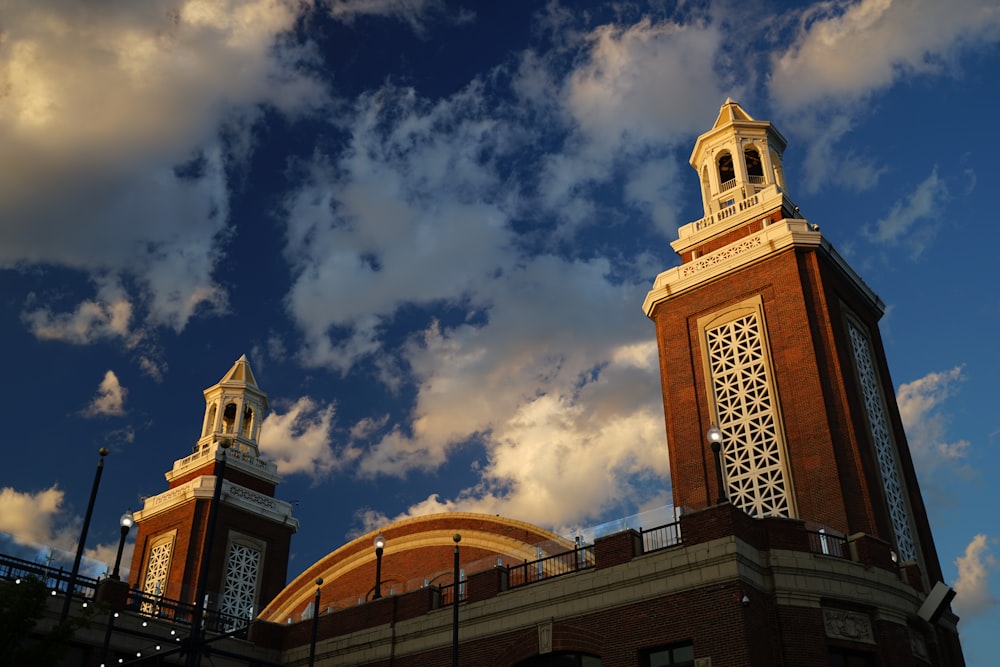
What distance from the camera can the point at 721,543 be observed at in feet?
89.6

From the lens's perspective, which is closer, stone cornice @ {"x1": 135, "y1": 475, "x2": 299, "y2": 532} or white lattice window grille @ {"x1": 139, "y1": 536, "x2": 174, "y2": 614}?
white lattice window grille @ {"x1": 139, "y1": 536, "x2": 174, "y2": 614}

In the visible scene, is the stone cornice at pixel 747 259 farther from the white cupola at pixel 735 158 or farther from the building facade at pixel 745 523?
the white cupola at pixel 735 158

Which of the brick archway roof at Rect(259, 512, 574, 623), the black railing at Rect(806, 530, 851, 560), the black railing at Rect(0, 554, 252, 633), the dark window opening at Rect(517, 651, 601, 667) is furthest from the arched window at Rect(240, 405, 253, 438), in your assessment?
the black railing at Rect(806, 530, 851, 560)

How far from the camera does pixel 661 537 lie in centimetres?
2944

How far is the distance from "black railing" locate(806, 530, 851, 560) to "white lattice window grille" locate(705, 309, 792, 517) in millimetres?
4816

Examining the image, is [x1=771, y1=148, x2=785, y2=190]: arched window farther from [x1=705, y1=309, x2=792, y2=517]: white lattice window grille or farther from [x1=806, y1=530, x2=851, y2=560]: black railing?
[x1=806, y1=530, x2=851, y2=560]: black railing

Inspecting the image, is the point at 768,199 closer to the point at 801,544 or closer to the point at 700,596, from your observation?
the point at 801,544

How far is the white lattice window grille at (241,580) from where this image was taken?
55.3 m

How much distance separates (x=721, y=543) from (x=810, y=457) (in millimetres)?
10035

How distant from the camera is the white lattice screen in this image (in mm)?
55281

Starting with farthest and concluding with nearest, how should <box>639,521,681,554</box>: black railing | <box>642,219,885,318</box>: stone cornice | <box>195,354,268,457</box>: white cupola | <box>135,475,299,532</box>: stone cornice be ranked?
<box>195,354,268,457</box>: white cupola, <box>135,475,299,532</box>: stone cornice, <box>642,219,885,318</box>: stone cornice, <box>639,521,681,554</box>: black railing

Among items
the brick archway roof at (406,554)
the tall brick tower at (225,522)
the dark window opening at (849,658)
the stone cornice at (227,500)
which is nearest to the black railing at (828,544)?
the dark window opening at (849,658)

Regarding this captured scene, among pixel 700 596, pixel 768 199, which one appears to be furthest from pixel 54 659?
pixel 768 199

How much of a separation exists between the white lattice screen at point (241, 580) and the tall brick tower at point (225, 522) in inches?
2.0
